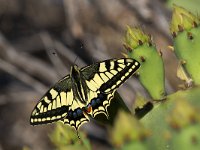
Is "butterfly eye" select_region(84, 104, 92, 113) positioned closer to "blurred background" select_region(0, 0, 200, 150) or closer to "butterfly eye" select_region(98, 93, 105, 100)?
"butterfly eye" select_region(98, 93, 105, 100)

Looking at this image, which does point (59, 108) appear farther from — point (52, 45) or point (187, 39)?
point (52, 45)

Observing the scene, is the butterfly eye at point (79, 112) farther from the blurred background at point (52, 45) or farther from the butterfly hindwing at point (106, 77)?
the blurred background at point (52, 45)

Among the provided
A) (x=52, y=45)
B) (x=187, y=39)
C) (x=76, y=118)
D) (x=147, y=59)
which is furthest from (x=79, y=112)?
(x=52, y=45)

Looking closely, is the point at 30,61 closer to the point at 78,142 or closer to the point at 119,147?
the point at 78,142

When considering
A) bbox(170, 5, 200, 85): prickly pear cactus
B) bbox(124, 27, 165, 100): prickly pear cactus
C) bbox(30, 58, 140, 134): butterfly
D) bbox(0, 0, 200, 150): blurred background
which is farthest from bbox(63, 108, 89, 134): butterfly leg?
Answer: bbox(0, 0, 200, 150): blurred background

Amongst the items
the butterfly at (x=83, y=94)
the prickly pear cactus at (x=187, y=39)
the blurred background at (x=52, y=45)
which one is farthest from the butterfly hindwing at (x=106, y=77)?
the blurred background at (x=52, y=45)
